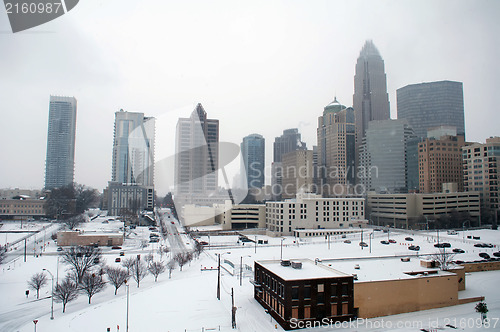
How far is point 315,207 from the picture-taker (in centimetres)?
6975

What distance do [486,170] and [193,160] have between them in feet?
283

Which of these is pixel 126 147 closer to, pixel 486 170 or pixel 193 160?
pixel 193 160

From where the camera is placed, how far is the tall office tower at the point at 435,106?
166500 mm

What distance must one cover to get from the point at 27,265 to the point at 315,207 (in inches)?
1945

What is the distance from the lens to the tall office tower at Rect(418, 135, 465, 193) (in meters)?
102

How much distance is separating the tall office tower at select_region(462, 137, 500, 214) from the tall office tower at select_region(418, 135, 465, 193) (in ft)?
57.4

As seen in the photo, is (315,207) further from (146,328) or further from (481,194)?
(146,328)

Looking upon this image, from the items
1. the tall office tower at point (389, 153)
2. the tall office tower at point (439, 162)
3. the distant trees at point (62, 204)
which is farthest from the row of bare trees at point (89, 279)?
the tall office tower at point (389, 153)

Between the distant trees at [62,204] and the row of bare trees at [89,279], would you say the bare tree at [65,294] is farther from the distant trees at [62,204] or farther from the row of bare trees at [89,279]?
the distant trees at [62,204]

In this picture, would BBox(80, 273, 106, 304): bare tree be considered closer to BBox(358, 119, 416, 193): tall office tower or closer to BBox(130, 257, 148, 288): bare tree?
BBox(130, 257, 148, 288): bare tree

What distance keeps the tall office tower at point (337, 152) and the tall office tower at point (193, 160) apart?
53.8 m

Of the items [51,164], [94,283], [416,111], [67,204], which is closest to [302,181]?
[416,111]

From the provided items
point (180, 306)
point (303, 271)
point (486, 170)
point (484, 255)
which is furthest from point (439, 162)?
point (180, 306)

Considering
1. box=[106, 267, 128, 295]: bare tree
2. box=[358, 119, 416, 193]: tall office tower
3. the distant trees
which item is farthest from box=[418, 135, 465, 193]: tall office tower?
the distant trees
